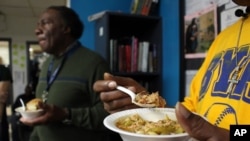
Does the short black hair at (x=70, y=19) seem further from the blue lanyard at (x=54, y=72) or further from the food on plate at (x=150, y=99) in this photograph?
the food on plate at (x=150, y=99)

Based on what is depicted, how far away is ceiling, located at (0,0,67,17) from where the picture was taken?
4711 millimetres

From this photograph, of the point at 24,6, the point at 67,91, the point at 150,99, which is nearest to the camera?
the point at 150,99

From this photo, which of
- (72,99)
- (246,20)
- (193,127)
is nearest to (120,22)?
(72,99)

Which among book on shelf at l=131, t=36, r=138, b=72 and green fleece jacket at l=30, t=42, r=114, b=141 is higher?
book on shelf at l=131, t=36, r=138, b=72

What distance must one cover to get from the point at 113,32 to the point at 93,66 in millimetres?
718

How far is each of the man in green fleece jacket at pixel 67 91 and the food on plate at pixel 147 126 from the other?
2.22 ft

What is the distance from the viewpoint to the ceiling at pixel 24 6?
4.71 metres

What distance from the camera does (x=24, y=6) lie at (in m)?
5.09

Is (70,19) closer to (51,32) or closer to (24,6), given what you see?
(51,32)

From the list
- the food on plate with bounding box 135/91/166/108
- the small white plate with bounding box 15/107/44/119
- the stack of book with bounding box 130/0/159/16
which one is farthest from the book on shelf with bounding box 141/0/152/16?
the food on plate with bounding box 135/91/166/108

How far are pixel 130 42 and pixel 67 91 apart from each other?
0.78m

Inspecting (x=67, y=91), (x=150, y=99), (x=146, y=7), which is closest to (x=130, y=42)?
(x=146, y=7)

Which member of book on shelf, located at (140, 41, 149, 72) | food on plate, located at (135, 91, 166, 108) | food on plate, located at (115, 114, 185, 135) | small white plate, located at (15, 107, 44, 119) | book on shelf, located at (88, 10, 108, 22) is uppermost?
book on shelf, located at (88, 10, 108, 22)

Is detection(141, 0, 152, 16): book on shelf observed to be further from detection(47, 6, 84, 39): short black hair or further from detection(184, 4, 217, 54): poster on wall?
detection(47, 6, 84, 39): short black hair
